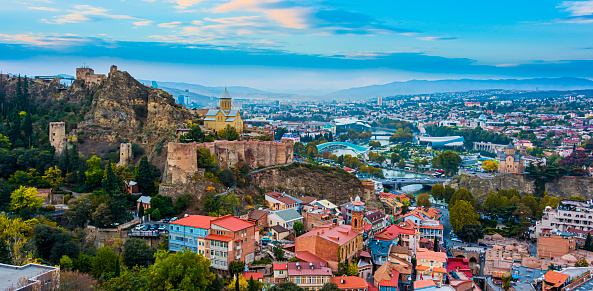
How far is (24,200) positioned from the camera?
23594 millimetres

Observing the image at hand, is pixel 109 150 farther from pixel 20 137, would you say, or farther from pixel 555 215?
pixel 555 215

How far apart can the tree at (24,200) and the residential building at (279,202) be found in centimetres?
1066

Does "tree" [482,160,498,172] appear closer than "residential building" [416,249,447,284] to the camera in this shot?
No

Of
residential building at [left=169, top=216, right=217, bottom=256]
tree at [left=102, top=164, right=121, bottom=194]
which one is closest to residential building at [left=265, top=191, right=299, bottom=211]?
residential building at [left=169, top=216, right=217, bottom=256]

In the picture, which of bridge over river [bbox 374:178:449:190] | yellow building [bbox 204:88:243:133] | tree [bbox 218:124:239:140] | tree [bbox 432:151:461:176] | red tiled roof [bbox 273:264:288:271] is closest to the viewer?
red tiled roof [bbox 273:264:288:271]

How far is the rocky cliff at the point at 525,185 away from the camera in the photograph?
40438 mm

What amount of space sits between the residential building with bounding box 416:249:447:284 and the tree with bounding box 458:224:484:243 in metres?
6.80

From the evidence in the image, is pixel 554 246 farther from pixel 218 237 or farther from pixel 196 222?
pixel 196 222

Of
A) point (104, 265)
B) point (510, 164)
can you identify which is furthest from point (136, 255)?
point (510, 164)

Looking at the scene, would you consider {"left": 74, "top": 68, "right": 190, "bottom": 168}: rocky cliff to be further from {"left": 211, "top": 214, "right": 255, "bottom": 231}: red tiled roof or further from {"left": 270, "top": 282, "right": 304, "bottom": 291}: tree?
{"left": 270, "top": 282, "right": 304, "bottom": 291}: tree

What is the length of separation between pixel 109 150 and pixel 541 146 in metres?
55.5

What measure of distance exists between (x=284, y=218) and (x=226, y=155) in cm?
620

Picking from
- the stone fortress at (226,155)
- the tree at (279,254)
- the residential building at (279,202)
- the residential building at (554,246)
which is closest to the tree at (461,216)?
the residential building at (554,246)

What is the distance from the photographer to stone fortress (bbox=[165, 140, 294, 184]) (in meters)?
25.8
